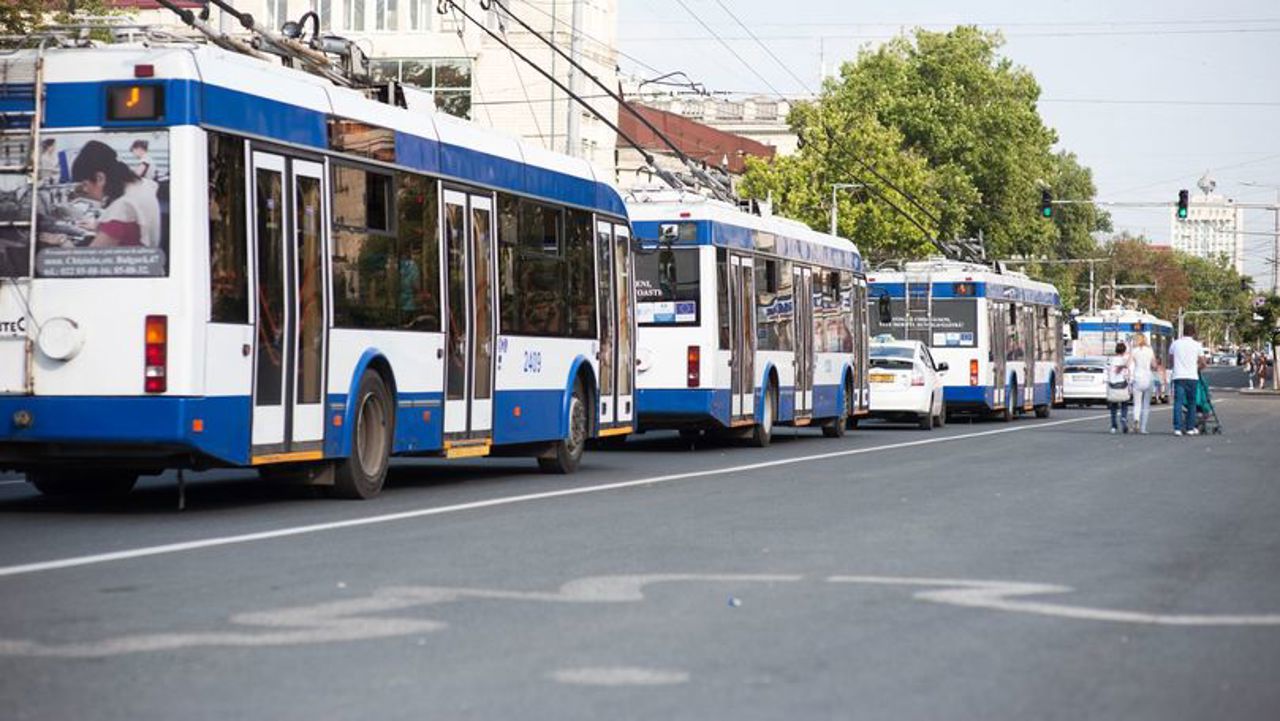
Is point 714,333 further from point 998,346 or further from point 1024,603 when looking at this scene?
point 998,346

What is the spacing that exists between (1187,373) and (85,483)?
23169 mm

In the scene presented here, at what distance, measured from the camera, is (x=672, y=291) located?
28.3 m

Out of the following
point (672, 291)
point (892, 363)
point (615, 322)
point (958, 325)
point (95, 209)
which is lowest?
point (892, 363)

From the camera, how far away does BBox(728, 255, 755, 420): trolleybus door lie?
2922 centimetres

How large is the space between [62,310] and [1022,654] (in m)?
8.12

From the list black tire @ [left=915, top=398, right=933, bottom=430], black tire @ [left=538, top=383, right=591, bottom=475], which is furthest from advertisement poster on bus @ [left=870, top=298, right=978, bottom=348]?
black tire @ [left=538, top=383, right=591, bottom=475]

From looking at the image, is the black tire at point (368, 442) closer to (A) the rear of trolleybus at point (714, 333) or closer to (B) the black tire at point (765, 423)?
(A) the rear of trolleybus at point (714, 333)

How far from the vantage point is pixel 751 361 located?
30.0 m

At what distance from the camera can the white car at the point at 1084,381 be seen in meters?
68.5

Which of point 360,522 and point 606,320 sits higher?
point 606,320

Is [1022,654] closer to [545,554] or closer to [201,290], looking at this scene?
[545,554]

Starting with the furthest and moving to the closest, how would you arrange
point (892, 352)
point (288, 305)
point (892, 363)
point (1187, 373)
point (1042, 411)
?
point (1042, 411) < point (892, 352) < point (892, 363) < point (1187, 373) < point (288, 305)

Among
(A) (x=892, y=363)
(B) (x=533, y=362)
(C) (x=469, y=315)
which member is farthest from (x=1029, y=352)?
(C) (x=469, y=315)

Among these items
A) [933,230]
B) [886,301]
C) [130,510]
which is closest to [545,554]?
[130,510]
